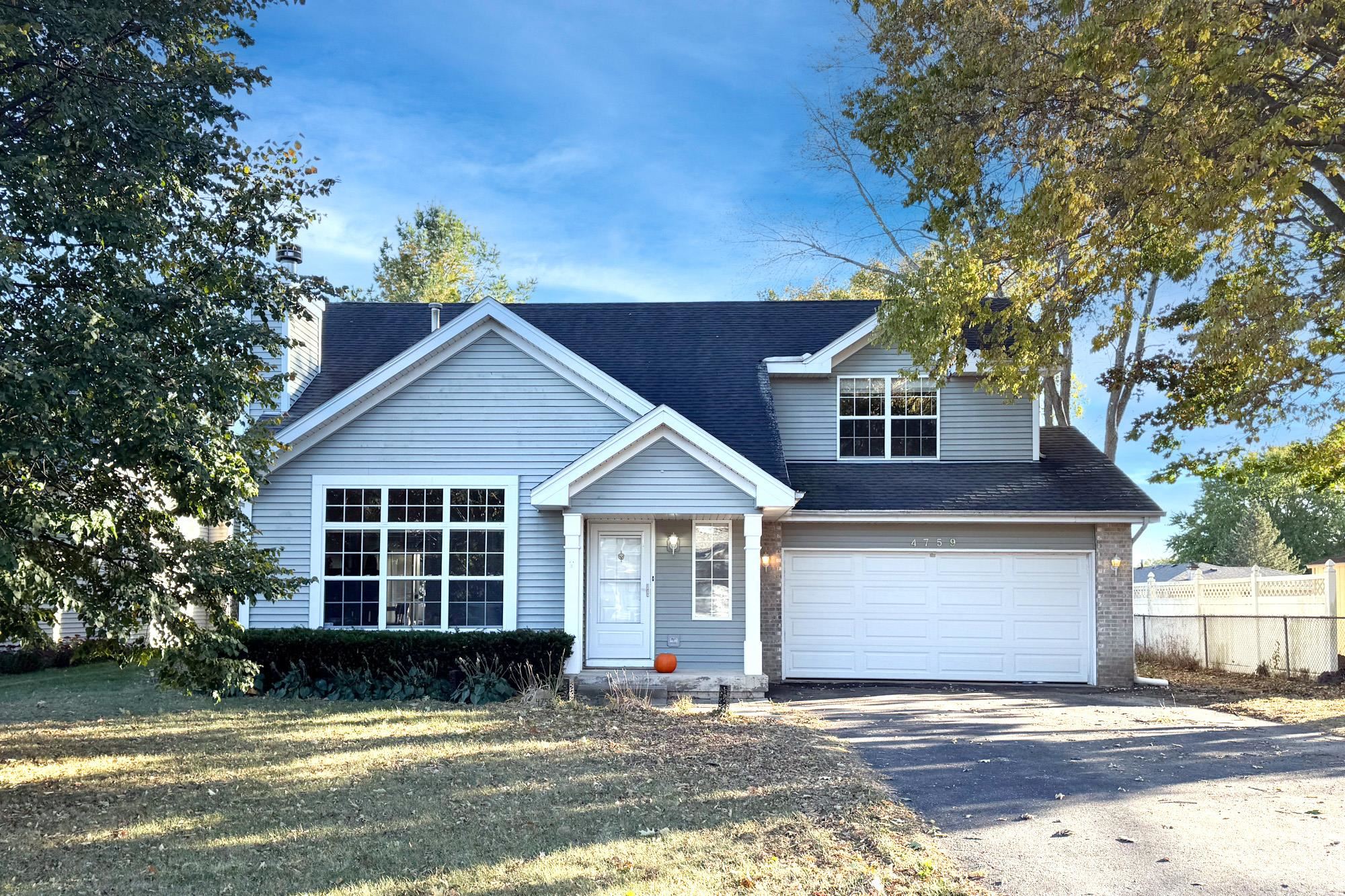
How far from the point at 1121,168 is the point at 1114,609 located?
24.8 ft

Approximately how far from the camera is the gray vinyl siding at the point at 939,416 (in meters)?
18.2

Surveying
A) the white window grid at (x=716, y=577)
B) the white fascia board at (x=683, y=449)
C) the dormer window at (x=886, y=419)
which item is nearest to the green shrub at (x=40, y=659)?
the white fascia board at (x=683, y=449)

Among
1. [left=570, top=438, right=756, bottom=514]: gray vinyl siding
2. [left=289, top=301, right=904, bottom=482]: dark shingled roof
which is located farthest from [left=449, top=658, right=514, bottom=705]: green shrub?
[left=289, top=301, right=904, bottom=482]: dark shingled roof

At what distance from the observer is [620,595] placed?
53.6 feet

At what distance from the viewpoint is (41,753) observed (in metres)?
10.6

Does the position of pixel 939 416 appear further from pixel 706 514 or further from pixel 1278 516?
pixel 1278 516

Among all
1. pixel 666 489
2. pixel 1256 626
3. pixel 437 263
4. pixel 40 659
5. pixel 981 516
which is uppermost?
pixel 437 263

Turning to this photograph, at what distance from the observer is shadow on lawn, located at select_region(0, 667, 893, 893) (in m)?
6.53

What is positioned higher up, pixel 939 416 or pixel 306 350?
pixel 306 350

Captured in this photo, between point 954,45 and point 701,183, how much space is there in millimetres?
14175

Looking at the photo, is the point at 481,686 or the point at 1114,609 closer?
the point at 481,686

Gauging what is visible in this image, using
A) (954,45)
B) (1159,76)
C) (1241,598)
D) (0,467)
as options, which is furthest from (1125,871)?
(1241,598)

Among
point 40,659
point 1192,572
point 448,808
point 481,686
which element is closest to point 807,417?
point 481,686

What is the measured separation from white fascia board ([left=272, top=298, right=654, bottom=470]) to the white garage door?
4.28 meters
